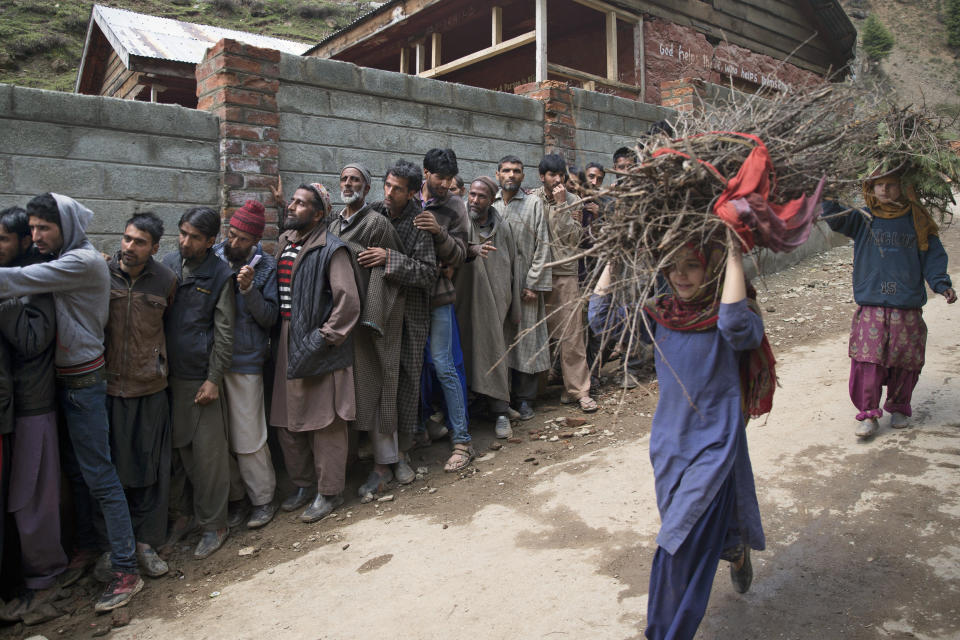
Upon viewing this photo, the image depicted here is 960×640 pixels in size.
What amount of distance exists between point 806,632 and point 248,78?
15.0 ft

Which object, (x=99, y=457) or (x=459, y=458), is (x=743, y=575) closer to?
(x=459, y=458)

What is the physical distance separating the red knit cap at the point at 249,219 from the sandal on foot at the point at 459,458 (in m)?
1.94

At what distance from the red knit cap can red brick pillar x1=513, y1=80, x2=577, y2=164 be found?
336 centimetres

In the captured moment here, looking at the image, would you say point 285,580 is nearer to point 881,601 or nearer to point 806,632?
point 806,632

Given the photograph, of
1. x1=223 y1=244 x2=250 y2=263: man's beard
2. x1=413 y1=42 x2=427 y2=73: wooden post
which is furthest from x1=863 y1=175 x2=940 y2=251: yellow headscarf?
x1=413 y1=42 x2=427 y2=73: wooden post

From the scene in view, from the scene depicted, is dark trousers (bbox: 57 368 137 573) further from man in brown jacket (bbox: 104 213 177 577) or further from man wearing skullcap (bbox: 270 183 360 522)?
man wearing skullcap (bbox: 270 183 360 522)

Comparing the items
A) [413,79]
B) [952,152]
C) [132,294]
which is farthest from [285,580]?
[952,152]

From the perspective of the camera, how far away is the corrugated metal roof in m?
9.56

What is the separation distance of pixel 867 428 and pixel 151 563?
14.0ft

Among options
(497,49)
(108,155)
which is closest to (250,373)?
(108,155)

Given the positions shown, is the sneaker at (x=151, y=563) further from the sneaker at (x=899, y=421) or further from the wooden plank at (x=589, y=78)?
the wooden plank at (x=589, y=78)

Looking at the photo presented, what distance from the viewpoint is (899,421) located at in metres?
4.24

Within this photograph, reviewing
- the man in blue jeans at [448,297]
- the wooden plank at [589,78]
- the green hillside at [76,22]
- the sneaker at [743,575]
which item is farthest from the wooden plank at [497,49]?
the green hillside at [76,22]

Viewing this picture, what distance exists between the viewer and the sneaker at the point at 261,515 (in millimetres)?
4054
